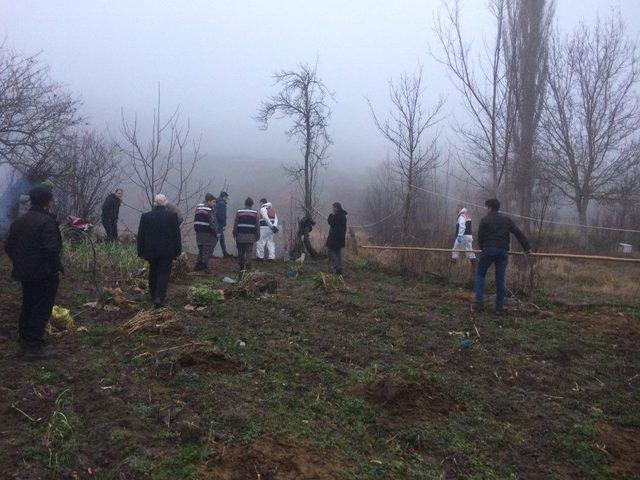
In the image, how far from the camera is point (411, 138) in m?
16.9

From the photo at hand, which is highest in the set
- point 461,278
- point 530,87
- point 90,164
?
point 530,87

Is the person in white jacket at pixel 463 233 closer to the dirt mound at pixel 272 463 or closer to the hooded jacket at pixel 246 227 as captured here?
the hooded jacket at pixel 246 227

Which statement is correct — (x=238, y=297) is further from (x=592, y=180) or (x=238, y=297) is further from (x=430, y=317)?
(x=592, y=180)

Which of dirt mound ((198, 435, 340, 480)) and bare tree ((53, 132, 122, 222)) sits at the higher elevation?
bare tree ((53, 132, 122, 222))

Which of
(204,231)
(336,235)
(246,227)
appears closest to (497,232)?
(336,235)

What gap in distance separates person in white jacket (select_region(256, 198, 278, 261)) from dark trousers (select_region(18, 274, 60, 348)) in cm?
880

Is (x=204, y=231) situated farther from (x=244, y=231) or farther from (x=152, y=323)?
(x=152, y=323)

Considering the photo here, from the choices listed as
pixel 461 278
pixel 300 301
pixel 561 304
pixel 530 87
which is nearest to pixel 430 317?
pixel 300 301

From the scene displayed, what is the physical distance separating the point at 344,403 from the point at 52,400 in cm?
239

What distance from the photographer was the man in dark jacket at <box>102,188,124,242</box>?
45.5 ft

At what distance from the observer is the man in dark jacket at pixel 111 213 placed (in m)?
13.9

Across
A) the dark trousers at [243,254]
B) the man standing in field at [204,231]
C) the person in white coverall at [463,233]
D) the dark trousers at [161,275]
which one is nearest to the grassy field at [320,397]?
the dark trousers at [161,275]

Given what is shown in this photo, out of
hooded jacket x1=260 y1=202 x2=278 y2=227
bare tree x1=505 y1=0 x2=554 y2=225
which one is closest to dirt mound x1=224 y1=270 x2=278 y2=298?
hooded jacket x1=260 y1=202 x2=278 y2=227

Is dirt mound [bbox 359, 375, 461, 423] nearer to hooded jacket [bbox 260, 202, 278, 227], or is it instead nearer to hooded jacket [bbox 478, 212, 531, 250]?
hooded jacket [bbox 478, 212, 531, 250]
